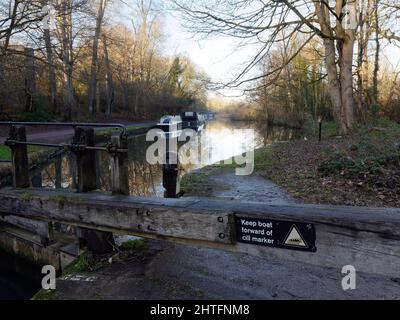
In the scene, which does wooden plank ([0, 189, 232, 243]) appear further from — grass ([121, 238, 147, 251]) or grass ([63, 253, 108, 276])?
grass ([121, 238, 147, 251])

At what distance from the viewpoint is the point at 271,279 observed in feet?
11.1

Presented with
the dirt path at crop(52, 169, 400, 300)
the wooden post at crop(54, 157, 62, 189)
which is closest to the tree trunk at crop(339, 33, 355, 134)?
the wooden post at crop(54, 157, 62, 189)

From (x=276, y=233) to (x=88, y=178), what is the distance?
2453mm

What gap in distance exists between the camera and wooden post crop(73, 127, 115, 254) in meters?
3.87

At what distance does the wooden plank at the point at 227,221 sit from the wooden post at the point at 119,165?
0.53 feet

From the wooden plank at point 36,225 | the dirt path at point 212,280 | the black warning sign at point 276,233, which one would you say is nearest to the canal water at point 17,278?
the wooden plank at point 36,225

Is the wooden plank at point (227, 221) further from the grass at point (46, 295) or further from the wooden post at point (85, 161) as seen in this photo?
the grass at point (46, 295)

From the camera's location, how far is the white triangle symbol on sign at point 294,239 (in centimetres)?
229

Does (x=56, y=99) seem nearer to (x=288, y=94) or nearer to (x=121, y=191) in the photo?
(x=288, y=94)

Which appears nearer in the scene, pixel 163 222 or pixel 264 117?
pixel 163 222

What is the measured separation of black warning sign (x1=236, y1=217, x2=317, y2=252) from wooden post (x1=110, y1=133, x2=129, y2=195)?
5.20 ft

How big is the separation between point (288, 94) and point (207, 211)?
3302 cm

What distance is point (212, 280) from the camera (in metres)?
3.42

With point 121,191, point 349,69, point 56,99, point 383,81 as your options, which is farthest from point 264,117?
point 121,191
